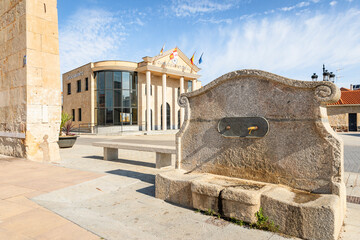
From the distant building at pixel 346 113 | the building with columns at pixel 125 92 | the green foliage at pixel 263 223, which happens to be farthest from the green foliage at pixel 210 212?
the distant building at pixel 346 113

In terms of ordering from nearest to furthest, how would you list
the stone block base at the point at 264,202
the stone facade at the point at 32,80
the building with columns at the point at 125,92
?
the stone block base at the point at 264,202
the stone facade at the point at 32,80
the building with columns at the point at 125,92

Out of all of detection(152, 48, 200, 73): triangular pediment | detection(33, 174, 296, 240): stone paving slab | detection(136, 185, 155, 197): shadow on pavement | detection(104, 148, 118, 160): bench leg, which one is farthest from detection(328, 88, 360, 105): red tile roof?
detection(33, 174, 296, 240): stone paving slab

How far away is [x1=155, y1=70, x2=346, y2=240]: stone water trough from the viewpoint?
2662 mm

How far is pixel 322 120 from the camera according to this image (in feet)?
10.0

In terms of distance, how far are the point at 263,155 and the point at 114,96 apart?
24121 millimetres

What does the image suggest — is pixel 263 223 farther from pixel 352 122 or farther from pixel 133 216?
pixel 352 122

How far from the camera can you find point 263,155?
349 cm

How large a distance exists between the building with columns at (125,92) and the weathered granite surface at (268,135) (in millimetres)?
20026

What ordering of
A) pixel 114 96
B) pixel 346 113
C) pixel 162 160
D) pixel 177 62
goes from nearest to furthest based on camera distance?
1. pixel 162 160
2. pixel 346 113
3. pixel 114 96
4. pixel 177 62

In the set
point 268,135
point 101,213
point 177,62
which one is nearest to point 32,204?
point 101,213

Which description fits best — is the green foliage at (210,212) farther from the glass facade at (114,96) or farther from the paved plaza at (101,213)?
the glass facade at (114,96)

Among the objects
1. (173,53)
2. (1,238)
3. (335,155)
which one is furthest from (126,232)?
(173,53)

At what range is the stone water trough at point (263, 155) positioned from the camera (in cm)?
266

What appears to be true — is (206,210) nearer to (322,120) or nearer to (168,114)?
(322,120)
